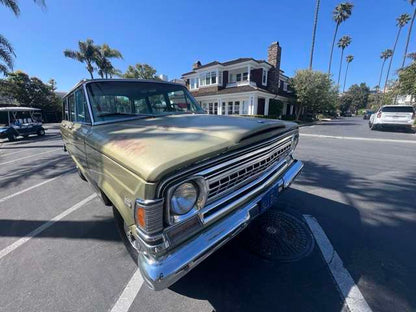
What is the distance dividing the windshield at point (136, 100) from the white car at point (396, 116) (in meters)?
15.7

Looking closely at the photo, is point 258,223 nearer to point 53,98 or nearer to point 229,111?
point 229,111

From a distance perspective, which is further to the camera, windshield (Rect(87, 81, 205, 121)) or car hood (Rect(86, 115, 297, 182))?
windshield (Rect(87, 81, 205, 121))

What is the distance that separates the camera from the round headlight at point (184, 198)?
137 cm

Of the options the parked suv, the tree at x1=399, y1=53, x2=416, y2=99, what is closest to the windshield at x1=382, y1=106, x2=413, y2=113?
the tree at x1=399, y1=53, x2=416, y2=99

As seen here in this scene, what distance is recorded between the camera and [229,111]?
2344cm

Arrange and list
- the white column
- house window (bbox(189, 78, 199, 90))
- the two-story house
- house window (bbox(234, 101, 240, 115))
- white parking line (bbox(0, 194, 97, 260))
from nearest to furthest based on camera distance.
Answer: white parking line (bbox(0, 194, 97, 260)) → the two-story house → the white column → house window (bbox(234, 101, 240, 115)) → house window (bbox(189, 78, 199, 90))

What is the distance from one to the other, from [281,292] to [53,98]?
42.3 m

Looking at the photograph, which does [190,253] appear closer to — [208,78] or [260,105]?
[260,105]

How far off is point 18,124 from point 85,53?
15479 mm

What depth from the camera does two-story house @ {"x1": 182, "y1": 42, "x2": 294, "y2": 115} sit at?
21.6 metres

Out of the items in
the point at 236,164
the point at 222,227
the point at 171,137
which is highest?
the point at 171,137

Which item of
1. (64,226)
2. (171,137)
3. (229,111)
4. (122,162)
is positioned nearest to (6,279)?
(64,226)

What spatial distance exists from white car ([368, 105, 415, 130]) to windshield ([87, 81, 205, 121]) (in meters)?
15.7

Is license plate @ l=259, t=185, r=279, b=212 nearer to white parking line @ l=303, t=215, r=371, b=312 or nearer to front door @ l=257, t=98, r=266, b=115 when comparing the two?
white parking line @ l=303, t=215, r=371, b=312
